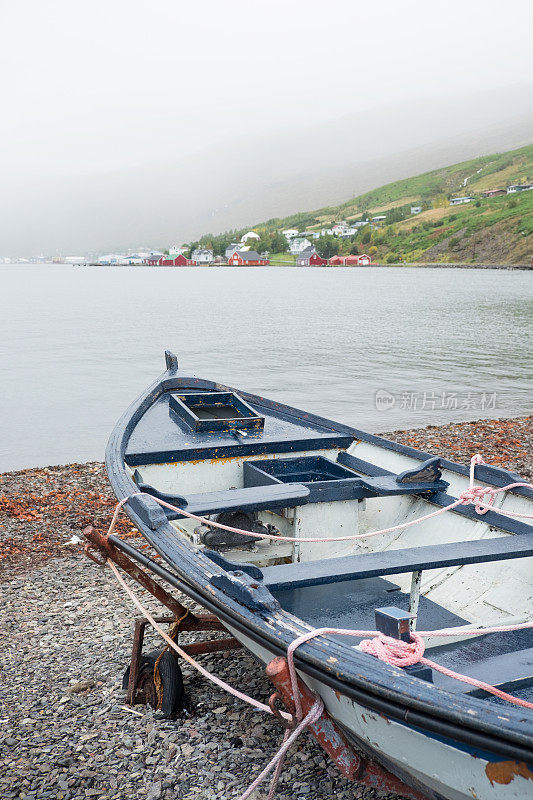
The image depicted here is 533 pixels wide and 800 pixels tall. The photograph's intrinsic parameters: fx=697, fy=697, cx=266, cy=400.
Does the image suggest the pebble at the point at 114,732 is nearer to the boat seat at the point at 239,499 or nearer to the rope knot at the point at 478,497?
the boat seat at the point at 239,499

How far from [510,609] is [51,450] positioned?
16.2 m

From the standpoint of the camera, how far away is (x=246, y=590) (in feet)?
14.6

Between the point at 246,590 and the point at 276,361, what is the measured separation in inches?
1281

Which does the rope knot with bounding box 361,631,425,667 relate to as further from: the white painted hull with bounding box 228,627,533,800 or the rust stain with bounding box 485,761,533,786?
the rust stain with bounding box 485,761,533,786

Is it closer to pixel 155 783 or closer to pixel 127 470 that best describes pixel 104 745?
pixel 155 783

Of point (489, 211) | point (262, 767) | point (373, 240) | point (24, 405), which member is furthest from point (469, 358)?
point (373, 240)

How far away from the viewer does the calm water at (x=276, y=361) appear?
928 inches

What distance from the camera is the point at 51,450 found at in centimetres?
1978

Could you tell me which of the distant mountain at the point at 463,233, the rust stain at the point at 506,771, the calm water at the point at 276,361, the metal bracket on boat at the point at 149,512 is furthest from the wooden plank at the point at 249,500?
the distant mountain at the point at 463,233

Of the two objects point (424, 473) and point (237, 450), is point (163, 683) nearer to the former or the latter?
point (237, 450)

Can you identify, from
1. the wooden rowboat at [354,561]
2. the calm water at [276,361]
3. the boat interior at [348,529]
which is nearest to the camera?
the wooden rowboat at [354,561]

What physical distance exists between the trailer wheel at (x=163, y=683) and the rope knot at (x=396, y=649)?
2803 millimetres

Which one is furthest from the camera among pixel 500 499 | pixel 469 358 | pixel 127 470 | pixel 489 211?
pixel 489 211

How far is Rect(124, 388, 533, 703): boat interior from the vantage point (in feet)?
16.5
